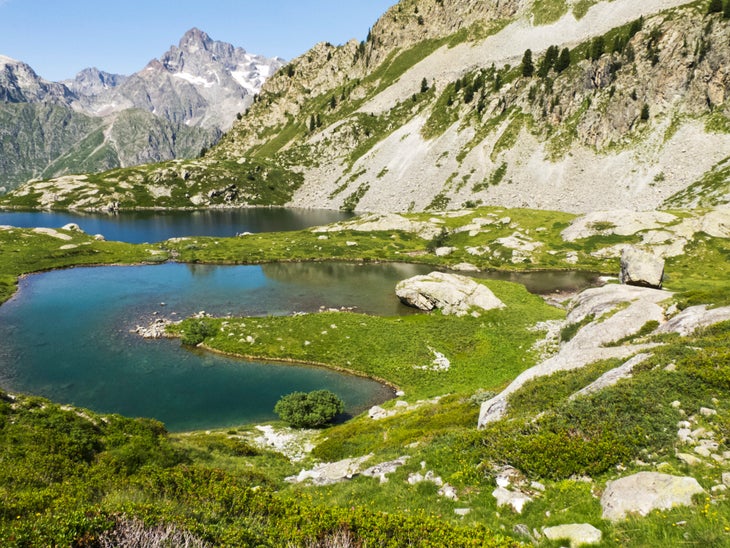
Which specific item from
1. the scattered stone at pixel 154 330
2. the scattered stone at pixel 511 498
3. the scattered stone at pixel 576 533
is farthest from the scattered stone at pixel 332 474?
the scattered stone at pixel 154 330

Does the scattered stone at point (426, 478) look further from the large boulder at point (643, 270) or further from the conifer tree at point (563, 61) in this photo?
the conifer tree at point (563, 61)

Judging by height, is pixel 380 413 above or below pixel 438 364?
above

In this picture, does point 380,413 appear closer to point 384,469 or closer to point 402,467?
point 384,469

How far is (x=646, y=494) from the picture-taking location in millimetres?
10992

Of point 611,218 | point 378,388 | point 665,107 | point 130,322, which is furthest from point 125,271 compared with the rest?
point 665,107

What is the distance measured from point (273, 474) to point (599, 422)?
1740 centimetres

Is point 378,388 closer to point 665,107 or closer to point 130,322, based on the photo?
point 130,322

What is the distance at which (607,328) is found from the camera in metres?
32.7

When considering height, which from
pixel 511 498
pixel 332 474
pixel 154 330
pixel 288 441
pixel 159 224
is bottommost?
pixel 288 441

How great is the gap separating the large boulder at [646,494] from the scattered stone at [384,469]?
8582mm

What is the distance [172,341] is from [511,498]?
54.4 m

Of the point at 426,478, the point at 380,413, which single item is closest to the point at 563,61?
the point at 380,413

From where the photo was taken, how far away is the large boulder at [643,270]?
60.4 m

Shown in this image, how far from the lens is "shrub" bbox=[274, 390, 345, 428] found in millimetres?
36344
